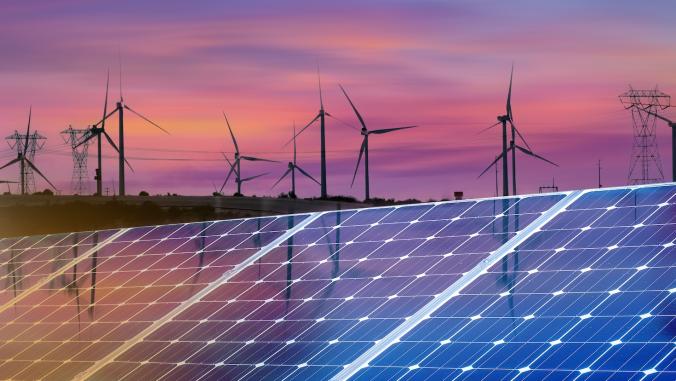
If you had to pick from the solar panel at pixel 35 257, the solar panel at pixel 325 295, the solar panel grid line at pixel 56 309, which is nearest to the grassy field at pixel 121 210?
the solar panel at pixel 35 257

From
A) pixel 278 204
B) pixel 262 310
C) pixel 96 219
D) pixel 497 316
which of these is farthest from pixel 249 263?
pixel 278 204

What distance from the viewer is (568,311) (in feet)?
95.9

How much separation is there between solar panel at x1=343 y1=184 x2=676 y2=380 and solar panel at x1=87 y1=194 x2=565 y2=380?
1.20 meters

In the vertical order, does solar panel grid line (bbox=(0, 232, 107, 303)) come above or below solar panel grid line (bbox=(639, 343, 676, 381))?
above

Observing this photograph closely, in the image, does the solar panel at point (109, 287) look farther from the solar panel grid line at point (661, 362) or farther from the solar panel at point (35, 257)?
the solar panel grid line at point (661, 362)

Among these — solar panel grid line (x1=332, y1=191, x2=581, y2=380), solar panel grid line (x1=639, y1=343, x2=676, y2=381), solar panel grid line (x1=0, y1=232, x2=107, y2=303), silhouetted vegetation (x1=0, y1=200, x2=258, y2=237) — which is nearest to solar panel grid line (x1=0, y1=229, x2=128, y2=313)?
solar panel grid line (x1=0, y1=232, x2=107, y2=303)

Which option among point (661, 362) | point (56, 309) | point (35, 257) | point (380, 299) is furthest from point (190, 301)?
point (661, 362)

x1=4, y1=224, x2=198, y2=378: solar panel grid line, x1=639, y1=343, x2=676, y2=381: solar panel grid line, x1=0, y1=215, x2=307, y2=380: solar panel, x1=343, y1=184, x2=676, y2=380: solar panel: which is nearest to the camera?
x1=639, y1=343, x2=676, y2=381: solar panel grid line

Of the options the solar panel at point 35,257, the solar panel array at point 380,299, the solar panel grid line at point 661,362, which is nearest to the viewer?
the solar panel grid line at point 661,362

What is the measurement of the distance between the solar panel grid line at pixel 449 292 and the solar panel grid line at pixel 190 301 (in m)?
8.43

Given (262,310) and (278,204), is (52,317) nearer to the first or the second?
(262,310)

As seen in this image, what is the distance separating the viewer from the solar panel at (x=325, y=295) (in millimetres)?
32000

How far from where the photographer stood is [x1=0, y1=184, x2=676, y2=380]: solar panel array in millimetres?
28406

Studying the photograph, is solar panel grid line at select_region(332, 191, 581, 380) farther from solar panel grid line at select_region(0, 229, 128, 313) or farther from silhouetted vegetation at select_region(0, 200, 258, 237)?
silhouetted vegetation at select_region(0, 200, 258, 237)
